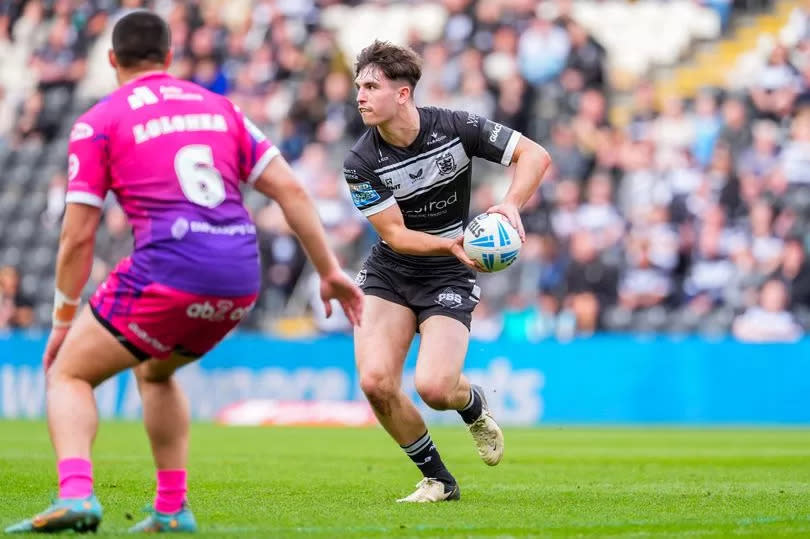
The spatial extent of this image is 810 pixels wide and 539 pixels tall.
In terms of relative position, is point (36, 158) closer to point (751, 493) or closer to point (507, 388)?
point (507, 388)

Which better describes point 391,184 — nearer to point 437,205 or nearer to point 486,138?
point 437,205

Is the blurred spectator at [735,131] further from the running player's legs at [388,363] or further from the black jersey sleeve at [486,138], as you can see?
the running player's legs at [388,363]

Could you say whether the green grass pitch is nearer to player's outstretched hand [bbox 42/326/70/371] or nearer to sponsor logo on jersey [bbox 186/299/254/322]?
player's outstretched hand [bbox 42/326/70/371]

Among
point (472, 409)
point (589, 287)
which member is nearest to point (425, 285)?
point (472, 409)

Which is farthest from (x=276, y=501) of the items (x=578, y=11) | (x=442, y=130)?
(x=578, y=11)

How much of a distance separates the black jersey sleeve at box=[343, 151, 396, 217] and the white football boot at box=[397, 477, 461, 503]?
166 centimetres

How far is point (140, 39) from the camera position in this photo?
6.36 metres

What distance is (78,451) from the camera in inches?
246

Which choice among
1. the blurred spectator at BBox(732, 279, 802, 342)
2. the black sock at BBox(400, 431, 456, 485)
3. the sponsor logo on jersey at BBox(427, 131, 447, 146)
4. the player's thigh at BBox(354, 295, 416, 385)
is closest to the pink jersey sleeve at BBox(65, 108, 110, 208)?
the player's thigh at BBox(354, 295, 416, 385)

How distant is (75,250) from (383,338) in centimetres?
314

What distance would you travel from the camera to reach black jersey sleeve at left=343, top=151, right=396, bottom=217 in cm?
899

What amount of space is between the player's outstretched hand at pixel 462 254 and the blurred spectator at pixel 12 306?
16.0m

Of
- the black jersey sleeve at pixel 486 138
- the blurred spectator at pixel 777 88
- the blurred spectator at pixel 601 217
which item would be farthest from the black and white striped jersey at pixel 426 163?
the blurred spectator at pixel 777 88

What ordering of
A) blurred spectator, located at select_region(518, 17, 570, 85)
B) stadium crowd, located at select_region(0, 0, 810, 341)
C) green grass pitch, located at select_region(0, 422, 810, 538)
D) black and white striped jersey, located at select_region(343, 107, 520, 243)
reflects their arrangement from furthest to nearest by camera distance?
blurred spectator, located at select_region(518, 17, 570, 85)
stadium crowd, located at select_region(0, 0, 810, 341)
black and white striped jersey, located at select_region(343, 107, 520, 243)
green grass pitch, located at select_region(0, 422, 810, 538)
